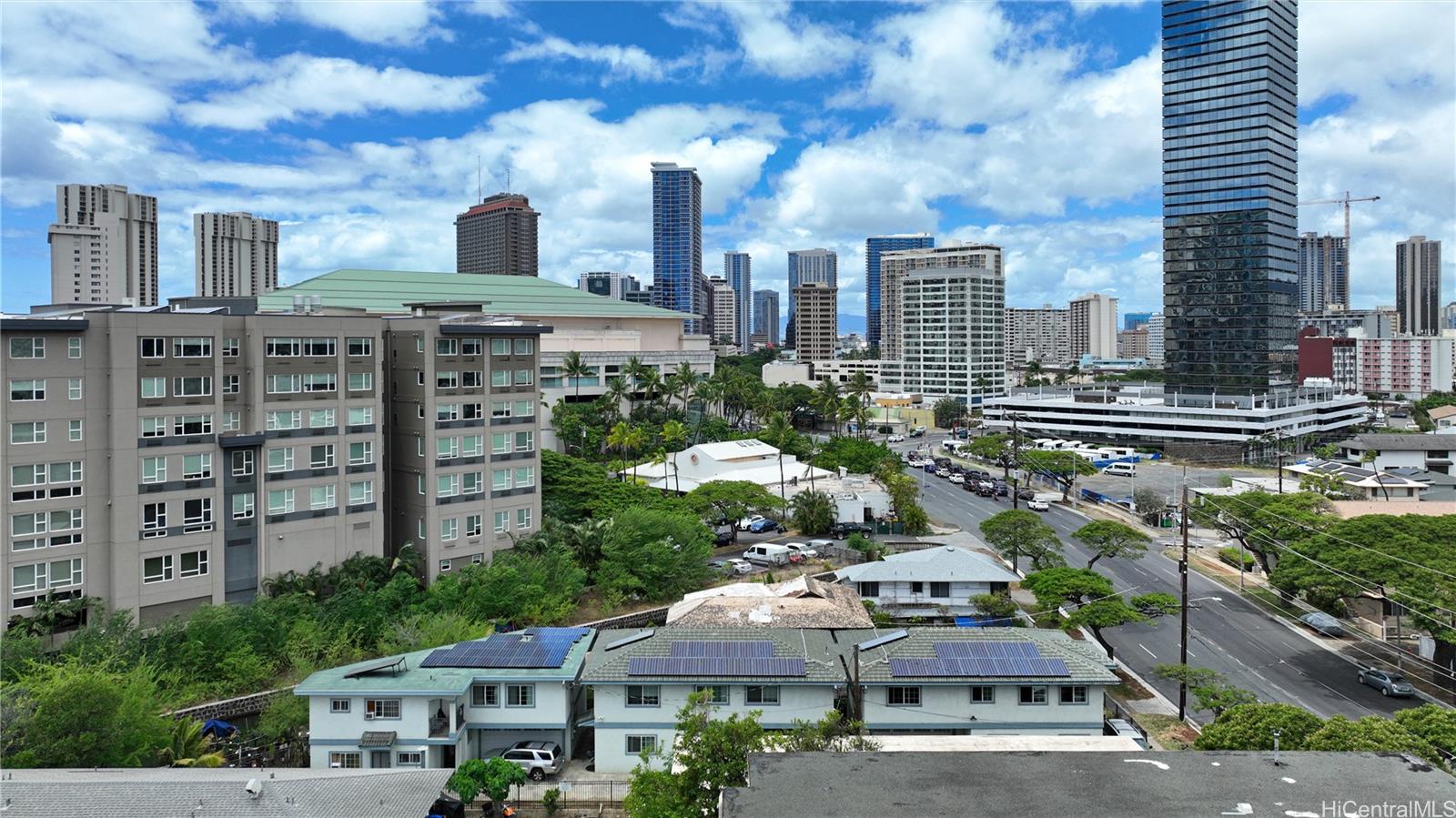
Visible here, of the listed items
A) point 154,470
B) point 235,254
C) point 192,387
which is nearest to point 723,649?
point 154,470

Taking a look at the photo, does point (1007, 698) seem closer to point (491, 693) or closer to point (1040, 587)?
point (1040, 587)

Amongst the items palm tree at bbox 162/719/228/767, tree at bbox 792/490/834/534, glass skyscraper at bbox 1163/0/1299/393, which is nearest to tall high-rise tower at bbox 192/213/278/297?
tree at bbox 792/490/834/534

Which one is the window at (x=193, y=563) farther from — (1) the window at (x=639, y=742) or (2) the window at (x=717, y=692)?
(2) the window at (x=717, y=692)

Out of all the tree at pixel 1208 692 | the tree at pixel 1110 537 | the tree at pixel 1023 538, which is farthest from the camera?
the tree at pixel 1110 537

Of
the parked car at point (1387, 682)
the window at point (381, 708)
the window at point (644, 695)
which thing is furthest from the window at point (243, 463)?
the parked car at point (1387, 682)

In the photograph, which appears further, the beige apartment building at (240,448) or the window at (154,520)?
the window at (154,520)

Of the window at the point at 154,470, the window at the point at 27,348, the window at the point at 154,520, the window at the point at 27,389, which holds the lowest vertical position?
the window at the point at 154,520

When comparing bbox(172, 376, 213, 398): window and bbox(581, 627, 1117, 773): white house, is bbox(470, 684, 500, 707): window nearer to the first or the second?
bbox(581, 627, 1117, 773): white house
